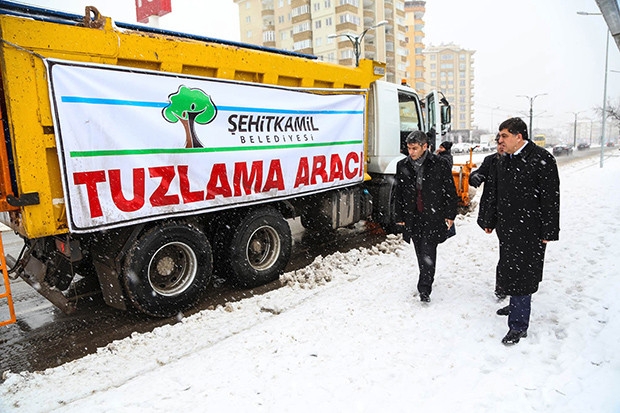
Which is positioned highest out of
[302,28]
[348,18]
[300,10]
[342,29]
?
[300,10]

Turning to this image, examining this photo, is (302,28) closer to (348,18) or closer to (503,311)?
(348,18)

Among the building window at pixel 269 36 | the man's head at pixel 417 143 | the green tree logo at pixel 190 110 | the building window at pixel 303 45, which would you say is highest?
the building window at pixel 269 36

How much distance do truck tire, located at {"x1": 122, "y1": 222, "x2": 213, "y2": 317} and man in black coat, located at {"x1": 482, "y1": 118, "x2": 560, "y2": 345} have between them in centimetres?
314

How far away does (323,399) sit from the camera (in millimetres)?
2834

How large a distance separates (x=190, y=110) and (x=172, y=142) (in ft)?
1.35

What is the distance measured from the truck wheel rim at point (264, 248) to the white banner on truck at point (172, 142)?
54cm

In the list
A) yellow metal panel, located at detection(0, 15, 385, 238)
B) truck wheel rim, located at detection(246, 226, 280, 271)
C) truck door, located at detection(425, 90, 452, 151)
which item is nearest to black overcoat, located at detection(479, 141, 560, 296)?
truck wheel rim, located at detection(246, 226, 280, 271)

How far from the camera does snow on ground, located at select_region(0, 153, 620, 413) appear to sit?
2.82m

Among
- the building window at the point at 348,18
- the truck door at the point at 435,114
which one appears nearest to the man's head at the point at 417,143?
the truck door at the point at 435,114


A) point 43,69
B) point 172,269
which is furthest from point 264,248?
point 43,69

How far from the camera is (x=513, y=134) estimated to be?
338cm

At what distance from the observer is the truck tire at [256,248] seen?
203 inches

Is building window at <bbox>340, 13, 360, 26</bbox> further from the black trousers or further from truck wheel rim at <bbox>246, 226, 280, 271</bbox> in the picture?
the black trousers

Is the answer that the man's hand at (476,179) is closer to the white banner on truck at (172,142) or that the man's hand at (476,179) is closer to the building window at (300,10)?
the white banner on truck at (172,142)
